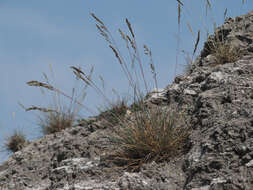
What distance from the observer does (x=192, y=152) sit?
264cm

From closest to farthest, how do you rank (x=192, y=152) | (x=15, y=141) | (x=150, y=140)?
(x=192, y=152) → (x=150, y=140) → (x=15, y=141)

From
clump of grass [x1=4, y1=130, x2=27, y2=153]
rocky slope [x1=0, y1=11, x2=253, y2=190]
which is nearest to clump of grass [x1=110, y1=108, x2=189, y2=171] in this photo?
rocky slope [x1=0, y1=11, x2=253, y2=190]

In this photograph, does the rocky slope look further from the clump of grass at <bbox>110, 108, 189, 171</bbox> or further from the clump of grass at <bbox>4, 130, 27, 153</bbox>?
the clump of grass at <bbox>4, 130, 27, 153</bbox>

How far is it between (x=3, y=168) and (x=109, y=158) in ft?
7.11

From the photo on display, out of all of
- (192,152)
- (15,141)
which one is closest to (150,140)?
(192,152)

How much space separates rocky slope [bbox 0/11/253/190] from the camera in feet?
7.66

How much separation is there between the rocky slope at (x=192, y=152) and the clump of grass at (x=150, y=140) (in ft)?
0.35

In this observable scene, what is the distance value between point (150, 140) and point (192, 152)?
1.30ft

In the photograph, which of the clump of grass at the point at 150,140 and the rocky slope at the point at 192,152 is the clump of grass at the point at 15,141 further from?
the clump of grass at the point at 150,140

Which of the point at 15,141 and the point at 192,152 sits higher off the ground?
the point at 15,141

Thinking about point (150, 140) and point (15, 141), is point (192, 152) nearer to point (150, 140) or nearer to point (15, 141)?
point (150, 140)

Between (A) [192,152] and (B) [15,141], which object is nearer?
(A) [192,152]

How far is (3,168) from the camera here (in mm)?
4656

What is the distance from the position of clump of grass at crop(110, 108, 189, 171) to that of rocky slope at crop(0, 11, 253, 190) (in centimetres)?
11
